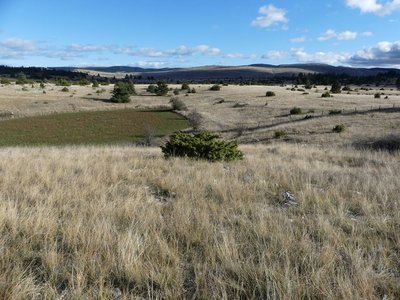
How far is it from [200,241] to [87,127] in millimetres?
56133

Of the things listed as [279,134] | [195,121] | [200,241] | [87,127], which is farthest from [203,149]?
[87,127]

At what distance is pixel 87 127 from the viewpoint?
5881 centimetres

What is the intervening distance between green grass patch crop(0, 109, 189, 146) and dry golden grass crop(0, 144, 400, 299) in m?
39.4

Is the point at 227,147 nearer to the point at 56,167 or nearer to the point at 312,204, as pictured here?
the point at 56,167

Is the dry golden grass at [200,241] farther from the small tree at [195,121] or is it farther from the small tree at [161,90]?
the small tree at [161,90]

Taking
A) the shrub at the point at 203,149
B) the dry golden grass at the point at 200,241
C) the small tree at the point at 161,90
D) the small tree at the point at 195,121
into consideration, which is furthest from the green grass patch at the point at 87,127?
the dry golden grass at the point at 200,241

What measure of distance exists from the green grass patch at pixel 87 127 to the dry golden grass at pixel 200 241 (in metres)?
39.4

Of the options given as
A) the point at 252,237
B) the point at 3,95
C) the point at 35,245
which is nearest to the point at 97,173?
the point at 35,245

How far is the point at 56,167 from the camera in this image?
10672 mm

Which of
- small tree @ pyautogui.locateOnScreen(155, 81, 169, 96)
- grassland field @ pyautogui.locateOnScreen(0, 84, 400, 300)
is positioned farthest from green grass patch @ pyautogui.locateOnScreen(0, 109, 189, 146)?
grassland field @ pyautogui.locateOnScreen(0, 84, 400, 300)

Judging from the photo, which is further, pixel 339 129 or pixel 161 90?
Result: pixel 161 90

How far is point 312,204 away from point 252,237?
2206 millimetres

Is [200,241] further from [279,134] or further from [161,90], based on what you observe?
[161,90]

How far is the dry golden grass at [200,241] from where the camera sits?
3738 mm
